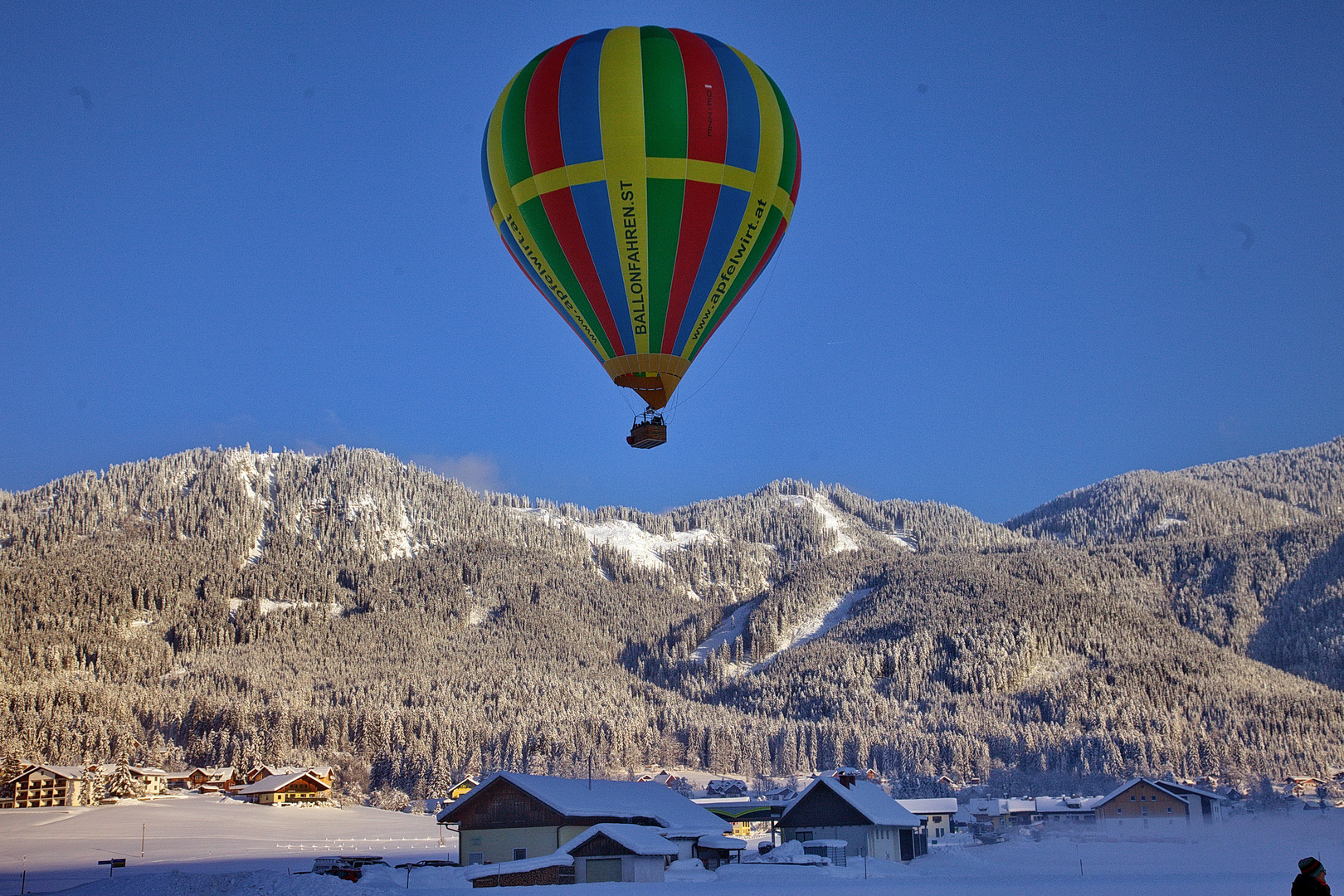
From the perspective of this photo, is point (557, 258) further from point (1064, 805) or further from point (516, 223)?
point (1064, 805)

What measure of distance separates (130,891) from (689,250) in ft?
70.5

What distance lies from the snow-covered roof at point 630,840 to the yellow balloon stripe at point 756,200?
16930 mm

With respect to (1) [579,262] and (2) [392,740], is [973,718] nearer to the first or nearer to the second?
(2) [392,740]

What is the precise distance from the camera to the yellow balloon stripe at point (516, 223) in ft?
113

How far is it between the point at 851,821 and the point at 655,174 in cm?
3224

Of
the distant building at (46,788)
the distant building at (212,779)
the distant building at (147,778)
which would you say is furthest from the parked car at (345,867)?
the distant building at (212,779)

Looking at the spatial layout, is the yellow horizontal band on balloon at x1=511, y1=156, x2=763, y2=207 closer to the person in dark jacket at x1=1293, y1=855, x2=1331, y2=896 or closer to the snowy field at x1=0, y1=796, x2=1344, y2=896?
the snowy field at x1=0, y1=796, x2=1344, y2=896

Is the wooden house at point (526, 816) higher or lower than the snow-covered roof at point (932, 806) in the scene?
higher

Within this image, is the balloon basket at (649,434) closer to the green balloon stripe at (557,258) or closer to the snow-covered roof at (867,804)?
the green balloon stripe at (557,258)

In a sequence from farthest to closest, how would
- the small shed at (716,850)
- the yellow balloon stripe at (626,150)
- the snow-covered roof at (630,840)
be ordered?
the small shed at (716,850), the snow-covered roof at (630,840), the yellow balloon stripe at (626,150)

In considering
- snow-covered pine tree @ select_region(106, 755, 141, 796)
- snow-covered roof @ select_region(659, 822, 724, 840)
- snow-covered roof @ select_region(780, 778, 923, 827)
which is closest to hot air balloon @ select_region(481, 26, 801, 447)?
snow-covered roof @ select_region(659, 822, 724, 840)

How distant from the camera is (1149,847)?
2200 inches

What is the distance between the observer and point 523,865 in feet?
128

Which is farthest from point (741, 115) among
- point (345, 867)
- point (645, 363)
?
point (345, 867)
